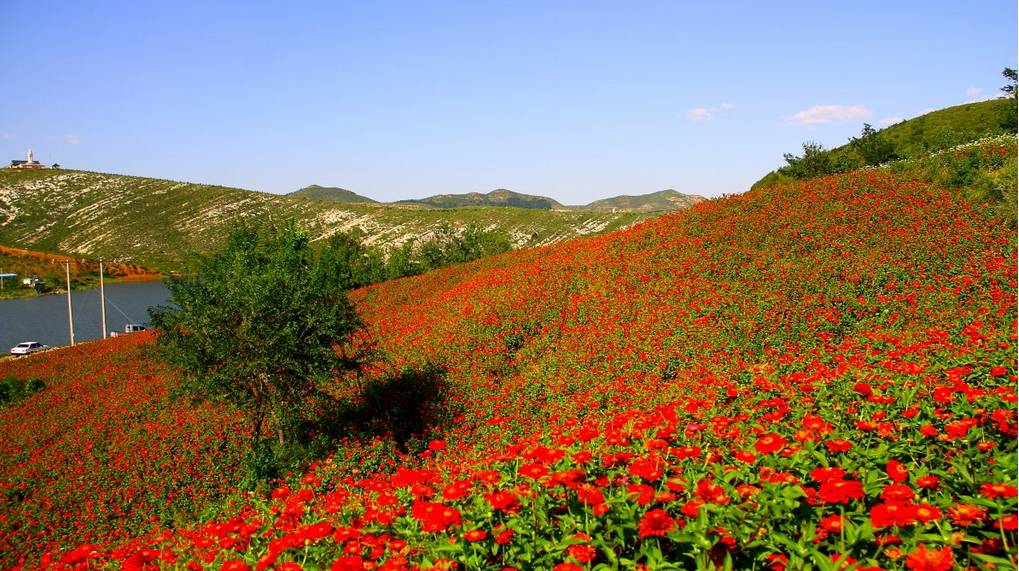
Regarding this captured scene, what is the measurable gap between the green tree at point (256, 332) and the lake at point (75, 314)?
36243 mm

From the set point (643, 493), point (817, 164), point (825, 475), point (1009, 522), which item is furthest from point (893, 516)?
point (817, 164)

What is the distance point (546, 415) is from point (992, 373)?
34.3 feet

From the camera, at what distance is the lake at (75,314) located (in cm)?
6088

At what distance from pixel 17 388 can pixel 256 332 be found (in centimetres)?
2401

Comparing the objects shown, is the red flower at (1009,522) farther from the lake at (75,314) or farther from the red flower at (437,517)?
the lake at (75,314)

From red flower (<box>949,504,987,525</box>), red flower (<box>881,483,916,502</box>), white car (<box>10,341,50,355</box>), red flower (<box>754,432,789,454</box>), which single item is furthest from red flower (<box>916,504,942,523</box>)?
white car (<box>10,341,50,355</box>)

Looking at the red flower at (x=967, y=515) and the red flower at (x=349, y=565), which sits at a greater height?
the red flower at (x=967, y=515)

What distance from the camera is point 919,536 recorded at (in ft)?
11.7

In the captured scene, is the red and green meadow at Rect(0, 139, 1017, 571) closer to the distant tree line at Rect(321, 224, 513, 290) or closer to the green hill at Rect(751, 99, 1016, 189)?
the green hill at Rect(751, 99, 1016, 189)

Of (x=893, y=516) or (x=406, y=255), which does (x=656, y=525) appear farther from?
(x=406, y=255)

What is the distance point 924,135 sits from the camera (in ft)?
145

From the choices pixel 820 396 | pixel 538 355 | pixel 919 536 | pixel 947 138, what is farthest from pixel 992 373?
pixel 947 138

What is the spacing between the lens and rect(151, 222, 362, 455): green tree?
15.6 metres

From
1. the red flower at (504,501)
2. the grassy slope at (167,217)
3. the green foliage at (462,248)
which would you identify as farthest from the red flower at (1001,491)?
the grassy slope at (167,217)
